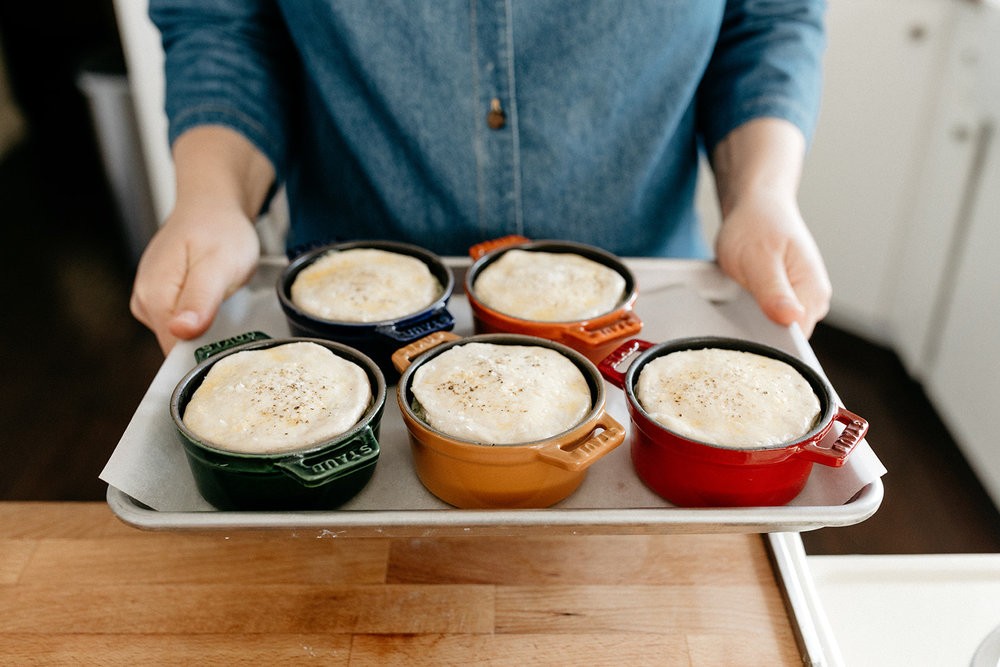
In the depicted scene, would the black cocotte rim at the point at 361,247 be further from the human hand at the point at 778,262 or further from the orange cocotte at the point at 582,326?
the human hand at the point at 778,262

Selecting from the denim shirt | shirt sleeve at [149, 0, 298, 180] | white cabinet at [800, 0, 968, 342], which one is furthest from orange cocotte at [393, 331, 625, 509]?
white cabinet at [800, 0, 968, 342]

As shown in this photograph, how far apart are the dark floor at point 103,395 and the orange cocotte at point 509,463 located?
4.24 ft

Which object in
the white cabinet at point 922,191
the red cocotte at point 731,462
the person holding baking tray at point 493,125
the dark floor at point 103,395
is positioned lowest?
the dark floor at point 103,395

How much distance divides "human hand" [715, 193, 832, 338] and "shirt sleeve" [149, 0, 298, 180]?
0.74 meters

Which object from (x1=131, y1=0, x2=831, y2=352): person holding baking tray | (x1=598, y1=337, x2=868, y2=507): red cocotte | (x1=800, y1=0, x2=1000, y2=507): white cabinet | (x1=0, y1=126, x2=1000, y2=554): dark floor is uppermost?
(x1=131, y1=0, x2=831, y2=352): person holding baking tray

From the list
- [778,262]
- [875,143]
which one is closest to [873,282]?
[875,143]

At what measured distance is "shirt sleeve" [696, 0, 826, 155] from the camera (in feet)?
4.00

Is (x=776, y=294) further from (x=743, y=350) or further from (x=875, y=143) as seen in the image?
(x=875, y=143)

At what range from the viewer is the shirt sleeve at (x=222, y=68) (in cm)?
121

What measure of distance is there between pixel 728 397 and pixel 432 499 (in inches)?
13.0

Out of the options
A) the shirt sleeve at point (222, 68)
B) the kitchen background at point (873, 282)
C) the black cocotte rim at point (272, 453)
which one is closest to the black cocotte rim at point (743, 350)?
the black cocotte rim at point (272, 453)

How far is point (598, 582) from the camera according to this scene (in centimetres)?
81

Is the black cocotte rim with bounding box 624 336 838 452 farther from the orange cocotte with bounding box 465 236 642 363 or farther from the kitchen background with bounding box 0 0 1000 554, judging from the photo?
the kitchen background with bounding box 0 0 1000 554

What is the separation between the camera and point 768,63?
1.22 meters
